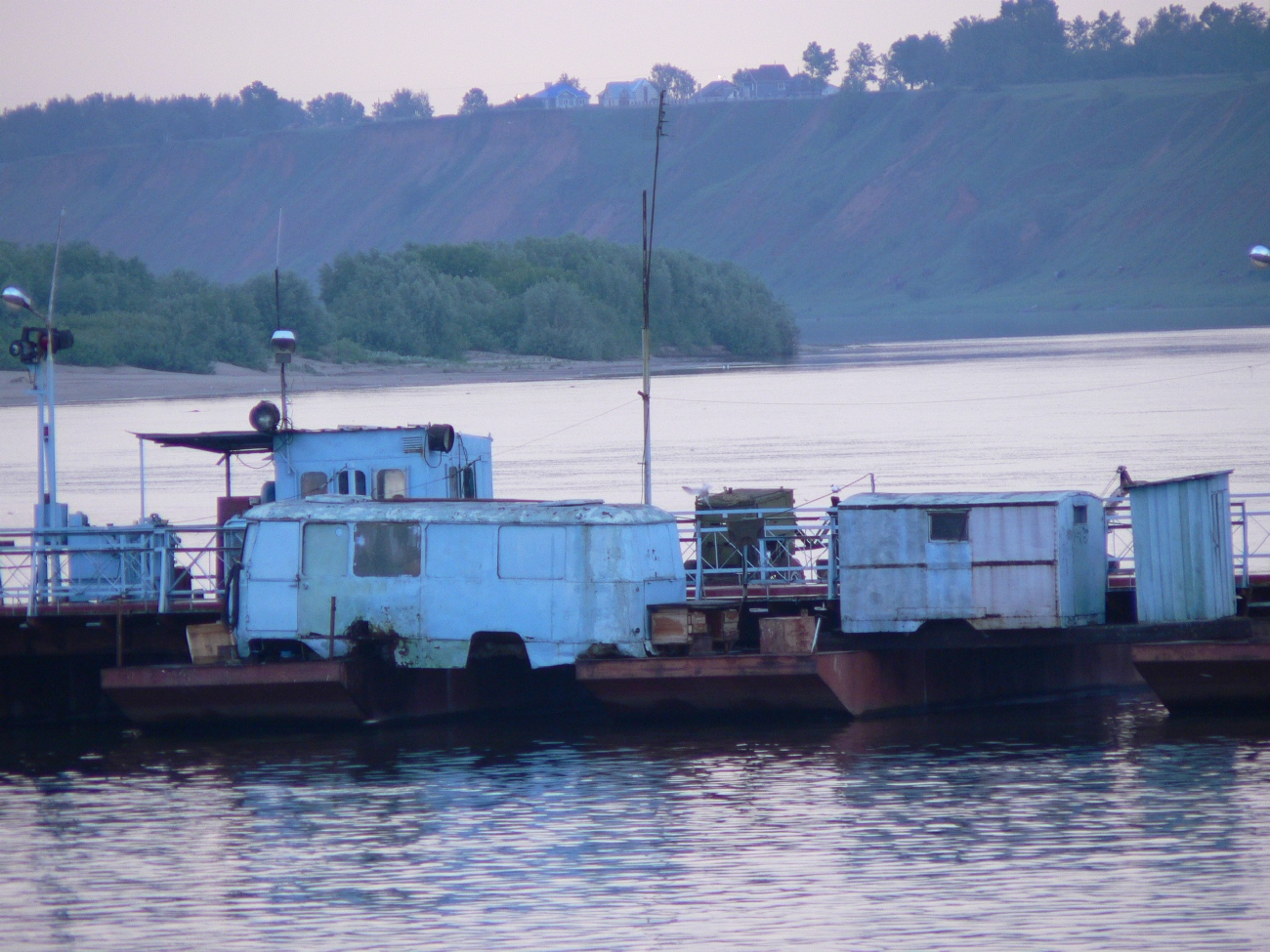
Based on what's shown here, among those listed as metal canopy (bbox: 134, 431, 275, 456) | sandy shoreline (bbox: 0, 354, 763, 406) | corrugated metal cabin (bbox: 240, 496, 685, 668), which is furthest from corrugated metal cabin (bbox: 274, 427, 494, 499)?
sandy shoreline (bbox: 0, 354, 763, 406)

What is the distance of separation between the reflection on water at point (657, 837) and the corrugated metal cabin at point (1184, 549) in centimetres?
157

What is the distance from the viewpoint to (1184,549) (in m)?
21.6

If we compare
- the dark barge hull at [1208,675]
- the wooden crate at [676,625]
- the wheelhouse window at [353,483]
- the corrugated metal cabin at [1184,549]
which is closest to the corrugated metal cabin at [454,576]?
the wooden crate at [676,625]

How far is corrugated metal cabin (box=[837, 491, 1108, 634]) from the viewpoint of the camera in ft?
70.8

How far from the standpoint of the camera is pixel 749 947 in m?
14.0

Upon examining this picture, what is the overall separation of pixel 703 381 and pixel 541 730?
96.2 metres

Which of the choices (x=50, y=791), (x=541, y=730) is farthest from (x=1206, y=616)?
(x=50, y=791)

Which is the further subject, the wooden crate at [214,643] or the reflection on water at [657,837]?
the wooden crate at [214,643]

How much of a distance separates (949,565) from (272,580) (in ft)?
28.9

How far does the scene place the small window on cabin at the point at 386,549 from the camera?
2220 cm

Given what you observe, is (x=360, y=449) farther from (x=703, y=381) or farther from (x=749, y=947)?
(x=703, y=381)

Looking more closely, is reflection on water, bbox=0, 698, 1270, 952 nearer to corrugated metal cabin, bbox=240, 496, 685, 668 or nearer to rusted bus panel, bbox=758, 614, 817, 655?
rusted bus panel, bbox=758, 614, 817, 655

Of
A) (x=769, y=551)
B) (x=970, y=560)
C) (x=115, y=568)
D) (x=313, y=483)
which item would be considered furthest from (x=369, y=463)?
(x=970, y=560)

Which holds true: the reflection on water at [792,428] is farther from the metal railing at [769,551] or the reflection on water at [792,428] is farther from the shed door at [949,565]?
the shed door at [949,565]
